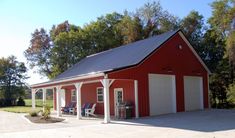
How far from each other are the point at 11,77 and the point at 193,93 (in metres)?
50.2

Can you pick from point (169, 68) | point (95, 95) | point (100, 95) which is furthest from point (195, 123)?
point (95, 95)

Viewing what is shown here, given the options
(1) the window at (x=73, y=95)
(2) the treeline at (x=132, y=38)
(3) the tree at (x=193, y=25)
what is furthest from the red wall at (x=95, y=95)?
(3) the tree at (x=193, y=25)

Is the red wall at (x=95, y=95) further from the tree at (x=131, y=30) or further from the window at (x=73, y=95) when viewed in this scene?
the tree at (x=131, y=30)

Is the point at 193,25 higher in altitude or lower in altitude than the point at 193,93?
higher

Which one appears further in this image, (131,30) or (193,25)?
(131,30)

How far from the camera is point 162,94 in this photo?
2336cm

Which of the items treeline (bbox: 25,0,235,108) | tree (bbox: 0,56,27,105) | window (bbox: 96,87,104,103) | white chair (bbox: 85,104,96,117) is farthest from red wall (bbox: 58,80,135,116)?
tree (bbox: 0,56,27,105)

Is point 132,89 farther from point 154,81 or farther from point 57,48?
point 57,48

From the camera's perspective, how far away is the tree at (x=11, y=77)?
216ft

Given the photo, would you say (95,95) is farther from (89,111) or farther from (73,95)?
(73,95)

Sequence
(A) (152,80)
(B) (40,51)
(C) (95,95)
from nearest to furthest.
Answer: (A) (152,80) → (C) (95,95) → (B) (40,51)

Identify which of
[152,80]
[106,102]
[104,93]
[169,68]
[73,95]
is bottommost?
[106,102]

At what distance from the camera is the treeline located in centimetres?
3806

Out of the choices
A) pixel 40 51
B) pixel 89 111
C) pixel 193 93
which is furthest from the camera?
pixel 40 51
